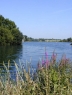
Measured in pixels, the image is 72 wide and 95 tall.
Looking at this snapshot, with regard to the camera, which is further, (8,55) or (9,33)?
(9,33)

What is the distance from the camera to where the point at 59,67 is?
4.78 m

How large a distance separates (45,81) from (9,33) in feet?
343

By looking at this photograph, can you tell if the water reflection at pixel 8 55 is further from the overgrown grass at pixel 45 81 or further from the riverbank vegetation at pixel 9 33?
the riverbank vegetation at pixel 9 33

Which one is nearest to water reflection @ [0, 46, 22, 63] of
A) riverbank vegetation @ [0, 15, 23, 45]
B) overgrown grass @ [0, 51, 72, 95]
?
overgrown grass @ [0, 51, 72, 95]

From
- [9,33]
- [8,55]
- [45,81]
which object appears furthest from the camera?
[9,33]

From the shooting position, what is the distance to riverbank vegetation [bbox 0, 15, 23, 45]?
107000 mm

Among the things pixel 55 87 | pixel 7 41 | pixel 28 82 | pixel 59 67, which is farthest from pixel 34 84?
pixel 7 41

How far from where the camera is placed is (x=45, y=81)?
4.32 meters

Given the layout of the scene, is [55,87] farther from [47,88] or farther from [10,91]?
[10,91]

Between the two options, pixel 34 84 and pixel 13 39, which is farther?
pixel 13 39

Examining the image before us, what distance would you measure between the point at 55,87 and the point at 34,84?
38 centimetres

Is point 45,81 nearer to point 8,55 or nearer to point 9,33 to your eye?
→ point 8,55

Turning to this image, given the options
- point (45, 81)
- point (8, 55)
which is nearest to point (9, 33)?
A: point (8, 55)

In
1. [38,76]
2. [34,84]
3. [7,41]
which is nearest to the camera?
[34,84]
